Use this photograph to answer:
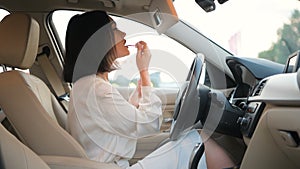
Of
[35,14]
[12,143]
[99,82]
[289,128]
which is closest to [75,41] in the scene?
[99,82]

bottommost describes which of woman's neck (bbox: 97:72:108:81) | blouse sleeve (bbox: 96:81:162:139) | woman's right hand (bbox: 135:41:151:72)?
blouse sleeve (bbox: 96:81:162:139)

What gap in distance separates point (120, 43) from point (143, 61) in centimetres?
Answer: 13

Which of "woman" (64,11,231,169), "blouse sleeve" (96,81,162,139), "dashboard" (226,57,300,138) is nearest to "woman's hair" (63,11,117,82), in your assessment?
"woman" (64,11,231,169)

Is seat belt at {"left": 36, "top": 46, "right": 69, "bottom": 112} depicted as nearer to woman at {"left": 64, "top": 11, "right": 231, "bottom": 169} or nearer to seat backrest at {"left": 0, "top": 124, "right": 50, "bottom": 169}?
woman at {"left": 64, "top": 11, "right": 231, "bottom": 169}

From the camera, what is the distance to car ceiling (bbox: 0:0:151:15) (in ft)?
8.01

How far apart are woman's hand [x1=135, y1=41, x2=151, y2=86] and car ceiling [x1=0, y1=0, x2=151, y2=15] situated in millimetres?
466

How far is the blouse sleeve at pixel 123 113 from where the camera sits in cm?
171

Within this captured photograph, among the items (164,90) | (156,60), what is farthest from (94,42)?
(164,90)

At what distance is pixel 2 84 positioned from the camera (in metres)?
1.67

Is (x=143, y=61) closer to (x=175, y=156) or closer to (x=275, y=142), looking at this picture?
(x=175, y=156)

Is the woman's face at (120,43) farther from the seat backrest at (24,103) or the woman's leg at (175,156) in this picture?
the woman's leg at (175,156)

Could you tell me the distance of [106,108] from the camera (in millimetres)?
1717

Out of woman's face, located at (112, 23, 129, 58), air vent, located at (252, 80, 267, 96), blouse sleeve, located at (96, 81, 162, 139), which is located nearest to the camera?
air vent, located at (252, 80, 267, 96)

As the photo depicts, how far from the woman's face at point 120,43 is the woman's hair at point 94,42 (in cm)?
2
